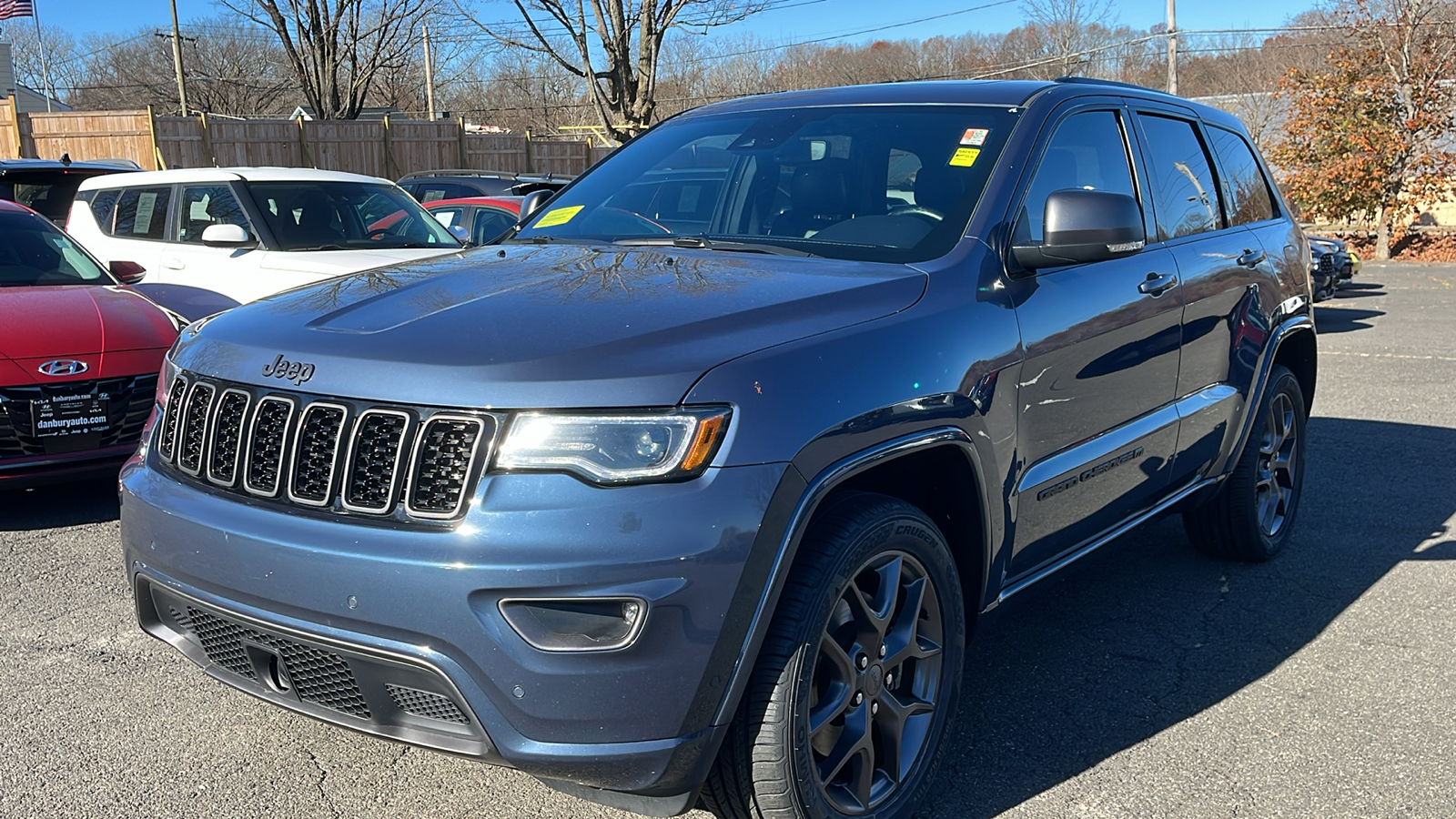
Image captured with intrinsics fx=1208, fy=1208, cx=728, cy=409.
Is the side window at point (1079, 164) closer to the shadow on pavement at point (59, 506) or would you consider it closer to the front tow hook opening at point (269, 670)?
the front tow hook opening at point (269, 670)

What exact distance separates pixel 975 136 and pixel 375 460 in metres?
2.08

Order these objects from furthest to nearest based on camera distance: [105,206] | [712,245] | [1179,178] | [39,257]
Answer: [105,206], [39,257], [1179,178], [712,245]

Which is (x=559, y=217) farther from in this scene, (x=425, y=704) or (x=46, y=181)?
(x=46, y=181)

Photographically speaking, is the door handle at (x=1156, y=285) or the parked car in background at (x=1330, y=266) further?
the parked car in background at (x=1330, y=266)

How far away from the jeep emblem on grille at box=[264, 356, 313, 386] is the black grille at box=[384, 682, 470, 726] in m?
0.67

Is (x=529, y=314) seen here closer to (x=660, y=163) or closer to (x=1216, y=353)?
(x=660, y=163)

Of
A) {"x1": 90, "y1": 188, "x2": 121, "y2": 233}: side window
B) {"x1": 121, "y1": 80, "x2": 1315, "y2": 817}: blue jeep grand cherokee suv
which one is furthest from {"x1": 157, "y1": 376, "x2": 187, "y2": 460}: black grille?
{"x1": 90, "y1": 188, "x2": 121, "y2": 233}: side window

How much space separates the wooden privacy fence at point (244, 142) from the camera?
24188 millimetres

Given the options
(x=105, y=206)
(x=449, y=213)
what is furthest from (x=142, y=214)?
(x=449, y=213)

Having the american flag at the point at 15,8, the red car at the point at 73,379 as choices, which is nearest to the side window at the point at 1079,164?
the red car at the point at 73,379

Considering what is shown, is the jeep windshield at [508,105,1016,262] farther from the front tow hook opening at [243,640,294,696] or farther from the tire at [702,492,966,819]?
the front tow hook opening at [243,640,294,696]

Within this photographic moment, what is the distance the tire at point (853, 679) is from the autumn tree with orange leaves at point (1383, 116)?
22.3 meters

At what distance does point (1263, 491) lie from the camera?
5.08 m

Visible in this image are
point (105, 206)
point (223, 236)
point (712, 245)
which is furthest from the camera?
point (105, 206)
